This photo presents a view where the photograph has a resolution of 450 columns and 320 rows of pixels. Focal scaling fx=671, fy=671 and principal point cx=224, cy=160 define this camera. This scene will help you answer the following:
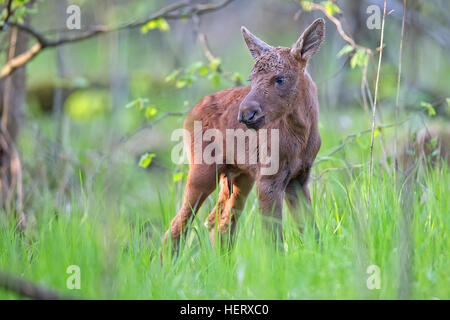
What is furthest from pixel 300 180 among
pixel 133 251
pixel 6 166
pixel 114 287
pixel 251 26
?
pixel 251 26

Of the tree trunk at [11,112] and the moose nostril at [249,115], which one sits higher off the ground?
the tree trunk at [11,112]

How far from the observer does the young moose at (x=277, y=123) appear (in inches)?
190

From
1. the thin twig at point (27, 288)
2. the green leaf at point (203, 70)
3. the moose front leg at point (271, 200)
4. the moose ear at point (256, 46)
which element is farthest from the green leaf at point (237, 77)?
the thin twig at point (27, 288)

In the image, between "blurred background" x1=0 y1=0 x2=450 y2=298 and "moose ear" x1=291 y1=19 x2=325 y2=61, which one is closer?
"blurred background" x1=0 y1=0 x2=450 y2=298

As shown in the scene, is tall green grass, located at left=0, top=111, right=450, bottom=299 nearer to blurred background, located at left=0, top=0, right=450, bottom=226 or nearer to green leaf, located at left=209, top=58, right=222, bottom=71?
blurred background, located at left=0, top=0, right=450, bottom=226

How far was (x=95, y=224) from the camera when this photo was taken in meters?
5.00

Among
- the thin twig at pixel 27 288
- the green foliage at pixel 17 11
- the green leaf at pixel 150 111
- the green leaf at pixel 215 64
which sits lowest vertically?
the thin twig at pixel 27 288

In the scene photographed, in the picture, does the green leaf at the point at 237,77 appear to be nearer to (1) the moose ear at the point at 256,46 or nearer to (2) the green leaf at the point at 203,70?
(2) the green leaf at the point at 203,70

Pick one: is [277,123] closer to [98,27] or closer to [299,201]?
[299,201]

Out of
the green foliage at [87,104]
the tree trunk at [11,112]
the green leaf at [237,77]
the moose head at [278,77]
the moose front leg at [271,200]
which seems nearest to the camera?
the moose head at [278,77]

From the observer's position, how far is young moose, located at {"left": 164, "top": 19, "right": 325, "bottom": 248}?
483 centimetres

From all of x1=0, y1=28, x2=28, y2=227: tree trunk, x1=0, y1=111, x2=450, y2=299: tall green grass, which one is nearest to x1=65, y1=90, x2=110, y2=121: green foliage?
x1=0, y1=28, x2=28, y2=227: tree trunk

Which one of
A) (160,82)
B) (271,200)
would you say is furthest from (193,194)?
(160,82)

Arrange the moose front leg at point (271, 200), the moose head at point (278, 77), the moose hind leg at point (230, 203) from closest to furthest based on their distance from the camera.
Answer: the moose head at point (278, 77) → the moose front leg at point (271, 200) → the moose hind leg at point (230, 203)
